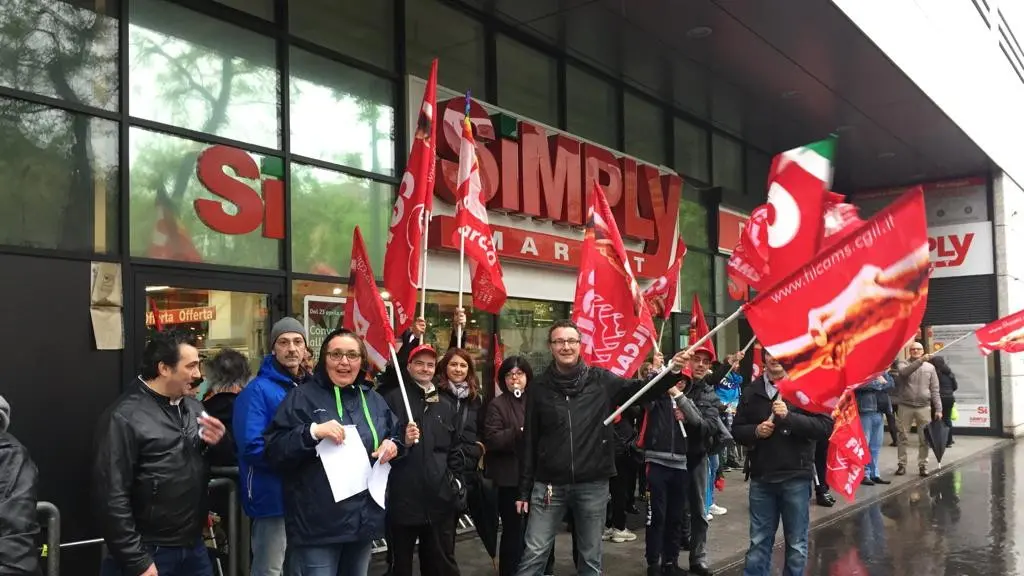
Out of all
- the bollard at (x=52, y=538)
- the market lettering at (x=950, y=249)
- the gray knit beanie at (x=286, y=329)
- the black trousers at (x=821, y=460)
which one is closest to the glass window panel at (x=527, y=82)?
the black trousers at (x=821, y=460)

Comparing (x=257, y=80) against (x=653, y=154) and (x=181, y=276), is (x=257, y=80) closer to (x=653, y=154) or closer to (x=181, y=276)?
(x=181, y=276)

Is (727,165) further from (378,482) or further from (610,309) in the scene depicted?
(378,482)

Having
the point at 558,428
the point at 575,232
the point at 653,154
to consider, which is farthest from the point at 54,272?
the point at 653,154

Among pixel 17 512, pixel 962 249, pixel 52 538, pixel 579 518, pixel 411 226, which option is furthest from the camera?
pixel 962 249

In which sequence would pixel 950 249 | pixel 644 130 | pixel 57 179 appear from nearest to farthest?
pixel 57 179, pixel 644 130, pixel 950 249

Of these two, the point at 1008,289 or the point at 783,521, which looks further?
the point at 1008,289

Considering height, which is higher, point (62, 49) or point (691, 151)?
point (691, 151)

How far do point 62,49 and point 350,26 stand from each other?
3.08 m

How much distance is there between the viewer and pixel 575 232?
36.1ft

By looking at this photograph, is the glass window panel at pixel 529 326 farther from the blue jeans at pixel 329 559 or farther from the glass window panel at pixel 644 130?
the blue jeans at pixel 329 559

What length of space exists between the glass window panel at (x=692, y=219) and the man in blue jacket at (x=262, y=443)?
375 inches

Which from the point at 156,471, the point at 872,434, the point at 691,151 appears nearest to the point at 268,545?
the point at 156,471

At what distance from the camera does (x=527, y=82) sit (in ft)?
35.0

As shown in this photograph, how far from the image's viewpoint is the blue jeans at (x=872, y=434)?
11516 mm
